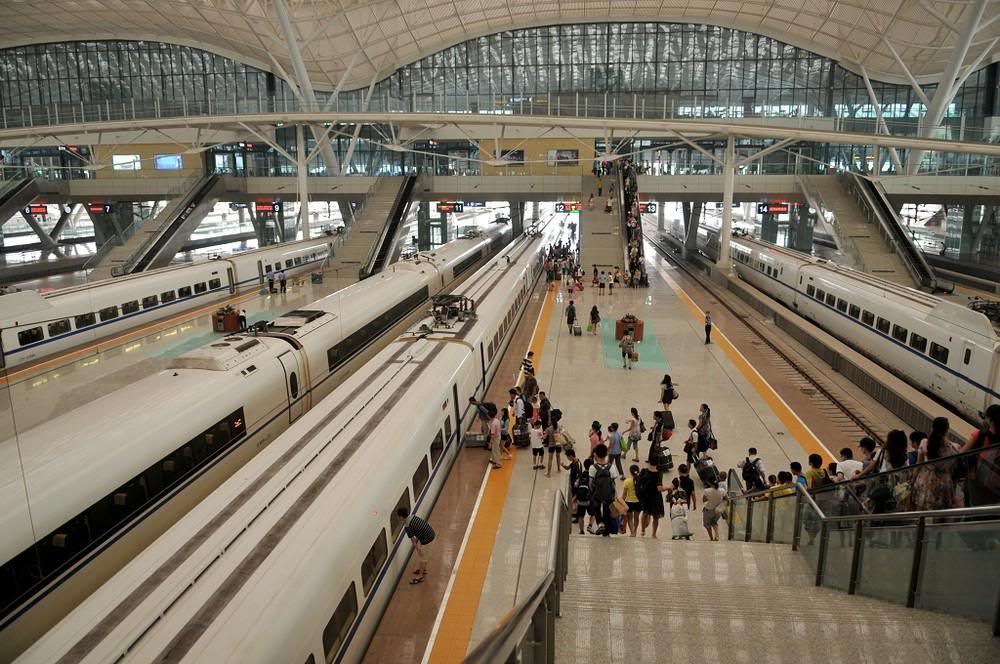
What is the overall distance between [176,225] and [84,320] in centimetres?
2264

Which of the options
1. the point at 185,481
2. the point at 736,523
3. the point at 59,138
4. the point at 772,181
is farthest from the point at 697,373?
the point at 59,138

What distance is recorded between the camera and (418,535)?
9695mm

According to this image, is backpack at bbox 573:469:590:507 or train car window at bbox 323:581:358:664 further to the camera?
backpack at bbox 573:469:590:507

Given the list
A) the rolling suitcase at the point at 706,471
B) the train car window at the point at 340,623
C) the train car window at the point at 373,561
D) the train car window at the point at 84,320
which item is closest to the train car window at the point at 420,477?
the train car window at the point at 373,561

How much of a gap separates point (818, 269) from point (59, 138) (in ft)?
152

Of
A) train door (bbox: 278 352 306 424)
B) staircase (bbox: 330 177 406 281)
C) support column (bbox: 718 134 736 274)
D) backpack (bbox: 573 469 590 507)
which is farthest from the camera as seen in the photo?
staircase (bbox: 330 177 406 281)

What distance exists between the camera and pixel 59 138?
45.8 metres

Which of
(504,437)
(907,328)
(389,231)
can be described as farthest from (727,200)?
(504,437)

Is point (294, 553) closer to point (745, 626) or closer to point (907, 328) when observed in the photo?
point (745, 626)

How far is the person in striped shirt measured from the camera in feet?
31.8

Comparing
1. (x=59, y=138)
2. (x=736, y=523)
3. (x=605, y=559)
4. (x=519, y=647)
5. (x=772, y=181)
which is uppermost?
(x=59, y=138)

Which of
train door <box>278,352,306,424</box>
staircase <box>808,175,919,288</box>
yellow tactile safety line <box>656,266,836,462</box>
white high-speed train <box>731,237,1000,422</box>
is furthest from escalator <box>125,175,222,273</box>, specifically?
staircase <box>808,175,919,288</box>

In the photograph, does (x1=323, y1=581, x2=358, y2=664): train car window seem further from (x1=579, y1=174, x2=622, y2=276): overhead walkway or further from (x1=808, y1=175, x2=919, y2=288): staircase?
(x1=808, y1=175, x2=919, y2=288): staircase

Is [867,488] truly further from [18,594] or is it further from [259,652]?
[18,594]
